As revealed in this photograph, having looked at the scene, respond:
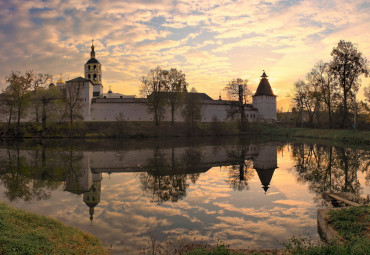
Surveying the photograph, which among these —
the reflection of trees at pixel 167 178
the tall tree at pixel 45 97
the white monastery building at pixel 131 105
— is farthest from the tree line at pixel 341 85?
the tall tree at pixel 45 97

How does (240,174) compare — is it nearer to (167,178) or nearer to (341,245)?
(167,178)

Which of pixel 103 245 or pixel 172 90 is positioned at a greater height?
pixel 172 90

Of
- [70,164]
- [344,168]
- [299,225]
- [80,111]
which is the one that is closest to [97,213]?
[299,225]

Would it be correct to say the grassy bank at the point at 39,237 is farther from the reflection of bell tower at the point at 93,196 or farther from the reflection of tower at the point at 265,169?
the reflection of tower at the point at 265,169

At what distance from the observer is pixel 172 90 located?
1670 inches

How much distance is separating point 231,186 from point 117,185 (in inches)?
Answer: 151

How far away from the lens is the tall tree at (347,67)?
2973 centimetres

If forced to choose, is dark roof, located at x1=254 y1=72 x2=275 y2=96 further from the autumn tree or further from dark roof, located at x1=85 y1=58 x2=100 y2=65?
the autumn tree

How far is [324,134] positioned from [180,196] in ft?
95.0

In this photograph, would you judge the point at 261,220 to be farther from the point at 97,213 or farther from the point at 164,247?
the point at 97,213

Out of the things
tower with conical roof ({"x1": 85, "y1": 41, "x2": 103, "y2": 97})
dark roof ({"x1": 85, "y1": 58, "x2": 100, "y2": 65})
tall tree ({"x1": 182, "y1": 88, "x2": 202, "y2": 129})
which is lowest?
tall tree ({"x1": 182, "y1": 88, "x2": 202, "y2": 129})

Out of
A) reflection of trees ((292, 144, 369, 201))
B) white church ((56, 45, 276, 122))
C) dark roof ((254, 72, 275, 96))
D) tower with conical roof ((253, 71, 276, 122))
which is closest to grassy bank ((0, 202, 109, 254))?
reflection of trees ((292, 144, 369, 201))

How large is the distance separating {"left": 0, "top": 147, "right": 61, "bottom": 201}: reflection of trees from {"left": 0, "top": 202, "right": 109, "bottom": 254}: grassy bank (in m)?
2.89

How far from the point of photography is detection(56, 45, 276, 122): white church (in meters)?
45.7
